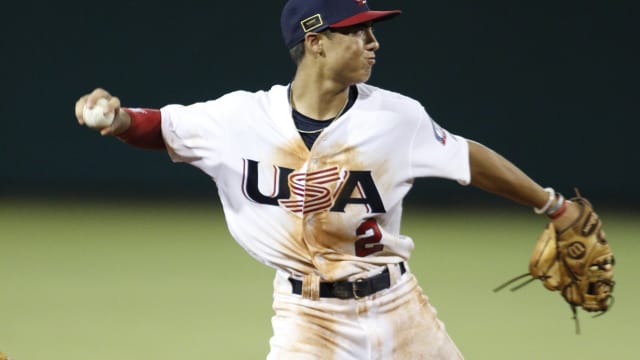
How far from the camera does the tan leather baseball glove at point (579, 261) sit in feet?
15.7

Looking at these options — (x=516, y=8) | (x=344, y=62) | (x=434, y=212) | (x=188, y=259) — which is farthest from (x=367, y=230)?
(x=516, y=8)

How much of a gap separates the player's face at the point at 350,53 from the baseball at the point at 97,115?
855 millimetres

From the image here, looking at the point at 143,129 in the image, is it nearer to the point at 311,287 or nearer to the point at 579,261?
the point at 311,287

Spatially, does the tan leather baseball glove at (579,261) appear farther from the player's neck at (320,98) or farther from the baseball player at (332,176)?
the player's neck at (320,98)

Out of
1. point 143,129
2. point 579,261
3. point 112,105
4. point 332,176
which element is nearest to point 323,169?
point 332,176

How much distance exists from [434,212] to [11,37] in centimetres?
469

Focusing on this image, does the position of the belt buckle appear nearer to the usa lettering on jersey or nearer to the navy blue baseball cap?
the usa lettering on jersey

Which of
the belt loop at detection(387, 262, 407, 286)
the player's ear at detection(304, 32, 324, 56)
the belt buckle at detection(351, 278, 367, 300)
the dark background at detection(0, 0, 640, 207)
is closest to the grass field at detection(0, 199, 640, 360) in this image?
the dark background at detection(0, 0, 640, 207)

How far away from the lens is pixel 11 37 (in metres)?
12.4

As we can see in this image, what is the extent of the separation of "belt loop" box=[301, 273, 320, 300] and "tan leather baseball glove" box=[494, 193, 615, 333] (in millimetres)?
890

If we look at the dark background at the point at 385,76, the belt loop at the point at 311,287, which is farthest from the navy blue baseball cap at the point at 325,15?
the dark background at the point at 385,76

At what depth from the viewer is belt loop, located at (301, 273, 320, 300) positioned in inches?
177

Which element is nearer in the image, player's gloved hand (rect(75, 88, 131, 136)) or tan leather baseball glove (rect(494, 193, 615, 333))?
player's gloved hand (rect(75, 88, 131, 136))

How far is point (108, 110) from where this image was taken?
4273mm
